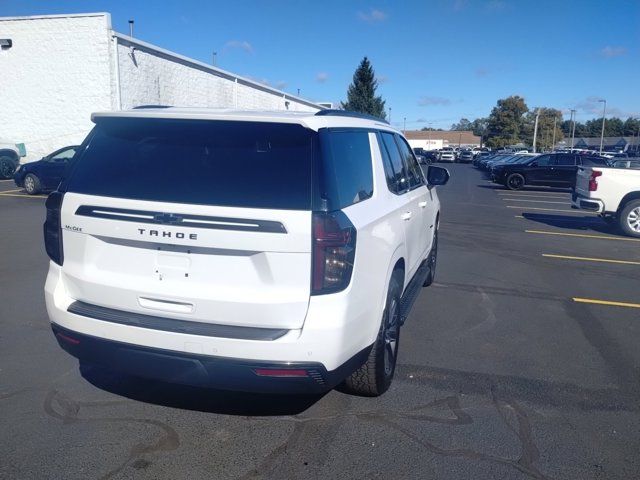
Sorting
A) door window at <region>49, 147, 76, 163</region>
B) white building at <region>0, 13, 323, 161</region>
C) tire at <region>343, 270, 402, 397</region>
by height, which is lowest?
tire at <region>343, 270, 402, 397</region>

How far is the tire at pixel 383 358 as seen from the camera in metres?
3.68

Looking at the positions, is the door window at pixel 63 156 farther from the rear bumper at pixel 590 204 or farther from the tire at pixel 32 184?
the rear bumper at pixel 590 204

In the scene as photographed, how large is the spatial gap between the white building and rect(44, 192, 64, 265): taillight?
21.0 metres

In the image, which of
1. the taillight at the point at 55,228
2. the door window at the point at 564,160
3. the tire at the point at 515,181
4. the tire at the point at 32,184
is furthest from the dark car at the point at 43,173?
the door window at the point at 564,160

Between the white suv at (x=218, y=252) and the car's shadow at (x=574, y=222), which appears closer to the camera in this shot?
the white suv at (x=218, y=252)

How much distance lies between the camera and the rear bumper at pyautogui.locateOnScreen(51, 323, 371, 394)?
9.72ft

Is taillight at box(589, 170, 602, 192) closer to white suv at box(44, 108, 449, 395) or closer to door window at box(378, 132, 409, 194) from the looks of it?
door window at box(378, 132, 409, 194)

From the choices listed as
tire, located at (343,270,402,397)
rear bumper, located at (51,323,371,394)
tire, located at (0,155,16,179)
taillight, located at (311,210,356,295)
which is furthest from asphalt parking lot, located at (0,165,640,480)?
tire, located at (0,155,16,179)

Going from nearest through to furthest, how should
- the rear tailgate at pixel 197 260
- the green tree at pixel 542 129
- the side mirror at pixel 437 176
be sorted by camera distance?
the rear tailgate at pixel 197 260 → the side mirror at pixel 437 176 → the green tree at pixel 542 129

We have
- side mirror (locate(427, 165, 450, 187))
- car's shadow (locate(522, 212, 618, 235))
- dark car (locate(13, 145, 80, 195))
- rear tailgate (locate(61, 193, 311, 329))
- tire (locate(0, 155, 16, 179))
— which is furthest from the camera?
tire (locate(0, 155, 16, 179))

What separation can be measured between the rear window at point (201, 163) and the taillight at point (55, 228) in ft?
0.39

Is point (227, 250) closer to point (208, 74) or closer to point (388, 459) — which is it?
point (388, 459)

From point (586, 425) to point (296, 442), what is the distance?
77.1 inches

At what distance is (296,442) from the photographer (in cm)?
336
